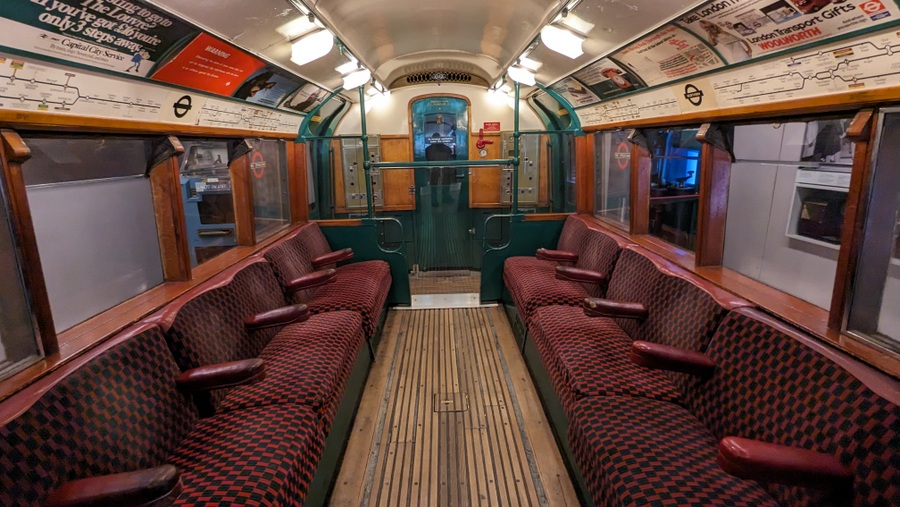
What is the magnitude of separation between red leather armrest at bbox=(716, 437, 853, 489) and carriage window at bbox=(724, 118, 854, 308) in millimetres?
2117

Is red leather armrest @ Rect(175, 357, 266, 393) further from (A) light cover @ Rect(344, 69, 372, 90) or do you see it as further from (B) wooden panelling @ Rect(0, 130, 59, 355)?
(A) light cover @ Rect(344, 69, 372, 90)

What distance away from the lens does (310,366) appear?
2.86m

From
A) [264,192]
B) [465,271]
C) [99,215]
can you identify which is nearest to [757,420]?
[99,215]

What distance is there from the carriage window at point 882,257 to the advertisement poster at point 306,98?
15.5 ft

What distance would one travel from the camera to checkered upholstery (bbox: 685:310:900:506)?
157 cm

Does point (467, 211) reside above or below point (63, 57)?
below

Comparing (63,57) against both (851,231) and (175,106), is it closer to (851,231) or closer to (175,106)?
(175,106)

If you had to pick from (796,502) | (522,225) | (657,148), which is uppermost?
(657,148)

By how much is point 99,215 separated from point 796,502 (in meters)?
4.58

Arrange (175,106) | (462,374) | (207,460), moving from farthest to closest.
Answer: (462,374)
(175,106)
(207,460)

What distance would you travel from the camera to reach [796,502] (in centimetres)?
175

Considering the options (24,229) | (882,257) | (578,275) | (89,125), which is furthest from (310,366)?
(882,257)

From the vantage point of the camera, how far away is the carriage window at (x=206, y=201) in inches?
212

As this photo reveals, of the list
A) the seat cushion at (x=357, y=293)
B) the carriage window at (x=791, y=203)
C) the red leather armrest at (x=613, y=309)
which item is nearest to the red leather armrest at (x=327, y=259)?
the seat cushion at (x=357, y=293)
